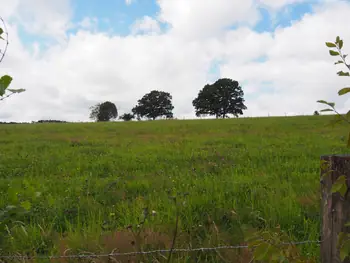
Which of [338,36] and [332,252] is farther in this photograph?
[332,252]

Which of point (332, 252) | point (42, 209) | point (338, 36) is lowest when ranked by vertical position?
point (42, 209)

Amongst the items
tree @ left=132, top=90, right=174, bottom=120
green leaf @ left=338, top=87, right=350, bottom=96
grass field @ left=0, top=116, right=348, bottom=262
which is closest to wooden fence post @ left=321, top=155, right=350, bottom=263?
grass field @ left=0, top=116, right=348, bottom=262

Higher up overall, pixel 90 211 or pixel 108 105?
pixel 108 105

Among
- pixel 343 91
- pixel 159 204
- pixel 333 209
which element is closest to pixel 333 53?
pixel 343 91

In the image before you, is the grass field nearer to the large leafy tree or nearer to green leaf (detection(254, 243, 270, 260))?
green leaf (detection(254, 243, 270, 260))

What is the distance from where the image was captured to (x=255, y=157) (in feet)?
31.6

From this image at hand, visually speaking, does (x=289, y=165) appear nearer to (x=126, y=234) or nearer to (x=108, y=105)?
(x=126, y=234)

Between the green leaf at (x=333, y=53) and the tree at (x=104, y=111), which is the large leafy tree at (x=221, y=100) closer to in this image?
the tree at (x=104, y=111)

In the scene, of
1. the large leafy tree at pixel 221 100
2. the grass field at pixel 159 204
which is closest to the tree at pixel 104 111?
the large leafy tree at pixel 221 100

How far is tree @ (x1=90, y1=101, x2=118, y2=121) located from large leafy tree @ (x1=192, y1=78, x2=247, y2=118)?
43.7 metres

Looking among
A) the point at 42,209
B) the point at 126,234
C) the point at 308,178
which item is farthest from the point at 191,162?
the point at 126,234

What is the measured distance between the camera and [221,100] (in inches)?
3123

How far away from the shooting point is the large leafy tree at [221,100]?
7931 centimetres

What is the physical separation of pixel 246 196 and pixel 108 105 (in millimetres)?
114206
